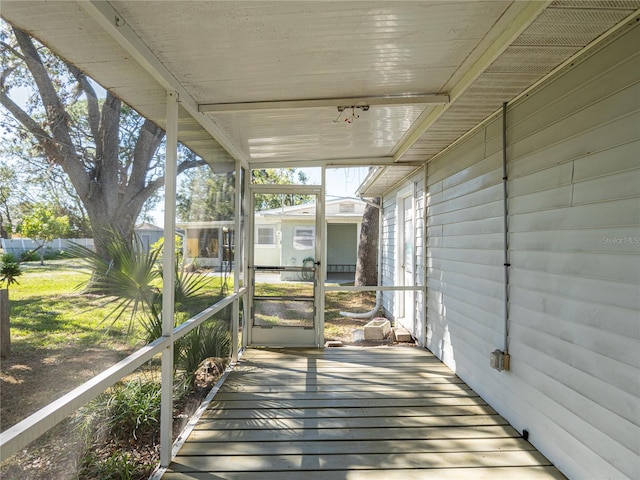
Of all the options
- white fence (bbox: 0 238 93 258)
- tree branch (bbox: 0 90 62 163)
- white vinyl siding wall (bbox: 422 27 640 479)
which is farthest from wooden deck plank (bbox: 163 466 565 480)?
tree branch (bbox: 0 90 62 163)

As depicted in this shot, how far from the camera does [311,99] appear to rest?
268cm

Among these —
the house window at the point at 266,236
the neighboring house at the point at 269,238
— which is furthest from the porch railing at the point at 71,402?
the house window at the point at 266,236

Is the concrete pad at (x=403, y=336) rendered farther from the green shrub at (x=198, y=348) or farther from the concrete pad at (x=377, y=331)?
the green shrub at (x=198, y=348)

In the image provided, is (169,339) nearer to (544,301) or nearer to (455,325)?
(544,301)

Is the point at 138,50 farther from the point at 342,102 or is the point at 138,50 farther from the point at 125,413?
the point at 125,413

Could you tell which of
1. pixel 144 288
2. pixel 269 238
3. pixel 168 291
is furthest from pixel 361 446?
pixel 269 238

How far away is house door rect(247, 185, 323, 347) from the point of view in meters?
4.57

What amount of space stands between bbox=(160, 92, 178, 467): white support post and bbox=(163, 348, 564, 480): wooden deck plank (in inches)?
8.6

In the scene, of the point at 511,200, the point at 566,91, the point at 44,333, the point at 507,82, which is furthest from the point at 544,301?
the point at 44,333

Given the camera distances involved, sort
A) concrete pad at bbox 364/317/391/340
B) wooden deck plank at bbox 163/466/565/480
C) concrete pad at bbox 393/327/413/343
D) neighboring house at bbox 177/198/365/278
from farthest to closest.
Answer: concrete pad at bbox 364/317/391/340 < concrete pad at bbox 393/327/413/343 < neighboring house at bbox 177/198/365/278 < wooden deck plank at bbox 163/466/565/480

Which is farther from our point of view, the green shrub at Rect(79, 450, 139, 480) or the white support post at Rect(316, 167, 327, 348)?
the white support post at Rect(316, 167, 327, 348)

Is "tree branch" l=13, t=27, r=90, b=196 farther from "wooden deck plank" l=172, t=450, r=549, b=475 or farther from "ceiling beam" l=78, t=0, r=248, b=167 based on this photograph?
"wooden deck plank" l=172, t=450, r=549, b=475

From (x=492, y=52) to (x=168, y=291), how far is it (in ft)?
7.74

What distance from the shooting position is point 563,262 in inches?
82.6
